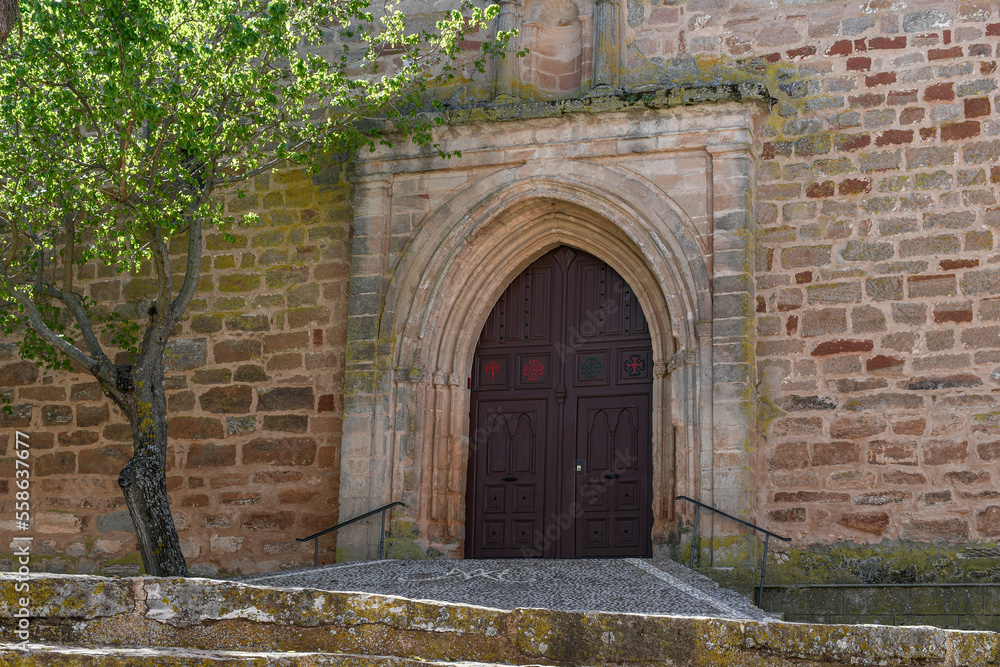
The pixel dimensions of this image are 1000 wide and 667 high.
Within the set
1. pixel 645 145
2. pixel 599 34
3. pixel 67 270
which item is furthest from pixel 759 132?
pixel 67 270

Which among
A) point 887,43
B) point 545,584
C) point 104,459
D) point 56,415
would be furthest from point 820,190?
point 56,415

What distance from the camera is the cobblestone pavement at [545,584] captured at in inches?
236

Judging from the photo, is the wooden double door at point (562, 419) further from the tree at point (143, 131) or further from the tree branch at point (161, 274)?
the tree branch at point (161, 274)

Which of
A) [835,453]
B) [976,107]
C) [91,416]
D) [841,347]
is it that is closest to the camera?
[835,453]

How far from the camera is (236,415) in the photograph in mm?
8867

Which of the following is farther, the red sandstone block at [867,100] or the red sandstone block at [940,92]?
the red sandstone block at [867,100]

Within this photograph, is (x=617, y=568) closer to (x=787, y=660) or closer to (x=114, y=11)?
(x=787, y=660)

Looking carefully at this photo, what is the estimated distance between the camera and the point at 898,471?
7414 mm

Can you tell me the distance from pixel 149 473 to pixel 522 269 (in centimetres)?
318

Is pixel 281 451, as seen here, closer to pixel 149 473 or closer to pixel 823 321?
pixel 149 473

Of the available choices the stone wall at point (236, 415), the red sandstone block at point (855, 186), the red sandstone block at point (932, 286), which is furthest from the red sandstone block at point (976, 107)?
the stone wall at point (236, 415)

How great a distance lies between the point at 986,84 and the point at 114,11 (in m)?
5.53

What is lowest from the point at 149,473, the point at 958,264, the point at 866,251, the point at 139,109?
the point at 149,473

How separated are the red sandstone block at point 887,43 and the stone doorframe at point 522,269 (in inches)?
40.0
